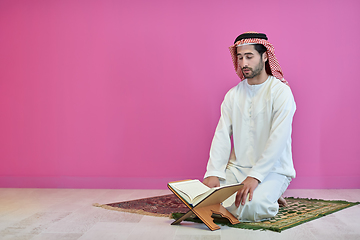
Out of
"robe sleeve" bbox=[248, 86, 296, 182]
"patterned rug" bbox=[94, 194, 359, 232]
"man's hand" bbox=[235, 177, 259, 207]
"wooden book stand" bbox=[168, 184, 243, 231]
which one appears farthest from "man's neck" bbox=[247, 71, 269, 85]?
"patterned rug" bbox=[94, 194, 359, 232]

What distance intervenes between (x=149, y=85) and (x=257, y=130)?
159 cm

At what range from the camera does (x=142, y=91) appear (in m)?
4.02

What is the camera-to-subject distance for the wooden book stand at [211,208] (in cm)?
226

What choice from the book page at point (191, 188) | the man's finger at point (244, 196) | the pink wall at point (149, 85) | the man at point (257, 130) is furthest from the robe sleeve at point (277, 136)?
the pink wall at point (149, 85)

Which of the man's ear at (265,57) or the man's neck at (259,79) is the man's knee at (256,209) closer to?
the man's neck at (259,79)

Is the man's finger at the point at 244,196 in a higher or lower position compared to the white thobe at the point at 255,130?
lower

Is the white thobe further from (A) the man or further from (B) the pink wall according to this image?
(B) the pink wall

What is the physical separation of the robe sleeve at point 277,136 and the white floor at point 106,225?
437 mm

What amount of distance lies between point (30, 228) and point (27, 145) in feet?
6.38

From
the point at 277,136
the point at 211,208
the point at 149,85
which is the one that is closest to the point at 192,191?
the point at 211,208

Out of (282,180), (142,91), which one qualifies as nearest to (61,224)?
(282,180)

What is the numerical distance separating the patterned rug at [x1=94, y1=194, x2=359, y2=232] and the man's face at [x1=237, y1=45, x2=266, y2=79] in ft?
3.44

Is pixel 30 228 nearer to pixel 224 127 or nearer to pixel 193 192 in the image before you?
pixel 193 192

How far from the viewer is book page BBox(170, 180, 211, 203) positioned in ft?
7.54
